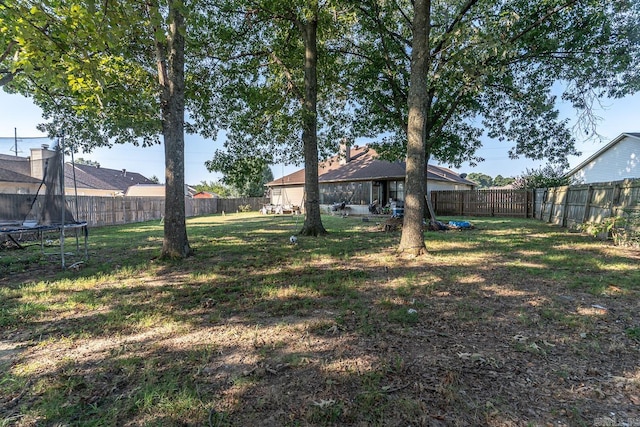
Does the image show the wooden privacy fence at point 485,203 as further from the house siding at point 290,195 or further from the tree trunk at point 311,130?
the tree trunk at point 311,130

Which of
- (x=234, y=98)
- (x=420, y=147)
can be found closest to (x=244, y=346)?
(x=420, y=147)

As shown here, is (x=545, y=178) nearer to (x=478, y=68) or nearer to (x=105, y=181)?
(x=478, y=68)

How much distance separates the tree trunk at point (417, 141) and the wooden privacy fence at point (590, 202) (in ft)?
17.0

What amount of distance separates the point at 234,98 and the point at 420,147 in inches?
261

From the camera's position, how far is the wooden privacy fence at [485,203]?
16.9m

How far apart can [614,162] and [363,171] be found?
51.4 feet

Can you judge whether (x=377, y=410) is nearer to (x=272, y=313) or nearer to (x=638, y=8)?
(x=272, y=313)

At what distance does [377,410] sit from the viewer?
1.74 metres

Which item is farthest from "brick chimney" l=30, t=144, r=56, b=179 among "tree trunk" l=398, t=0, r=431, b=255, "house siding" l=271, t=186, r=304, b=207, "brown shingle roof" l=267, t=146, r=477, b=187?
"house siding" l=271, t=186, r=304, b=207

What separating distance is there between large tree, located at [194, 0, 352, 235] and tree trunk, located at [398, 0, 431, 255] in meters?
3.19

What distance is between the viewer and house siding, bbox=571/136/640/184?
16889 mm

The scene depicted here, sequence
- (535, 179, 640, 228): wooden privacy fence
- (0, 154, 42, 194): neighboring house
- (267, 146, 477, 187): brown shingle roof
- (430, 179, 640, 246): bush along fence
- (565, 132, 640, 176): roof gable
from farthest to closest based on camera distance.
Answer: (267, 146, 477, 187): brown shingle roof < (565, 132, 640, 176): roof gable < (0, 154, 42, 194): neighboring house < (535, 179, 640, 228): wooden privacy fence < (430, 179, 640, 246): bush along fence

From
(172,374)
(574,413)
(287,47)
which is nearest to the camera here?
(574,413)

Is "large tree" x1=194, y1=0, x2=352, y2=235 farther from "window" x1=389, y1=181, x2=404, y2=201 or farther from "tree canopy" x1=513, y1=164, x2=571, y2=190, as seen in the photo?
"tree canopy" x1=513, y1=164, x2=571, y2=190
